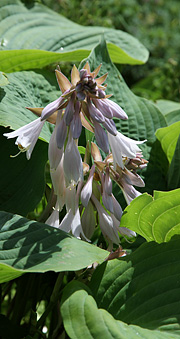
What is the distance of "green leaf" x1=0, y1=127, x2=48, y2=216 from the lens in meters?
1.10

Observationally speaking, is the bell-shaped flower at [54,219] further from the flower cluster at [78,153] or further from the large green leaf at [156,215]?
the large green leaf at [156,215]

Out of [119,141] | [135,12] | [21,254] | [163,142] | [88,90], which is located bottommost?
[135,12]

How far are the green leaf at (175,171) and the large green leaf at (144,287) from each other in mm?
392

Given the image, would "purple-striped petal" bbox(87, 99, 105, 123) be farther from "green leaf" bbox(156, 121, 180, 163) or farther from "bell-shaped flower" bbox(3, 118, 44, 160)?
"green leaf" bbox(156, 121, 180, 163)

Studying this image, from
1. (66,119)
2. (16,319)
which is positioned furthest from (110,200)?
(16,319)

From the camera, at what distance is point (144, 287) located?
85 cm

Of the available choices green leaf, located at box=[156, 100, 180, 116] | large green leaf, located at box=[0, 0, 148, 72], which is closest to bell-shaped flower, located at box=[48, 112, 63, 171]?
large green leaf, located at box=[0, 0, 148, 72]

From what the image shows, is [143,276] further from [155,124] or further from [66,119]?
[155,124]

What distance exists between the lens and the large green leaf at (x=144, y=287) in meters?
0.81

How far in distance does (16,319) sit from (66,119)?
1.87ft

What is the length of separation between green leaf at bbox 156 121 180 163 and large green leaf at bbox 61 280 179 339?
60cm

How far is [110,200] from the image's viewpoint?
901 millimetres

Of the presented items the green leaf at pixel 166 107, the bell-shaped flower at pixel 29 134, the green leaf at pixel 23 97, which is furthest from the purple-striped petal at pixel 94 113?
the green leaf at pixel 166 107

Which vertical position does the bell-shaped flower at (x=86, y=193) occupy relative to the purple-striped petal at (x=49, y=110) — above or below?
below
